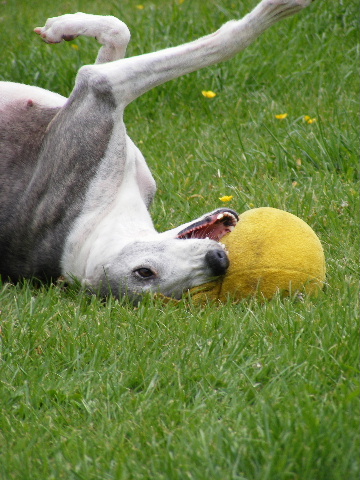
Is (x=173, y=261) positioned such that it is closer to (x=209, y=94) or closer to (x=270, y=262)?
(x=270, y=262)

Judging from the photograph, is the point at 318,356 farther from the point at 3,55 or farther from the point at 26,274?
the point at 3,55

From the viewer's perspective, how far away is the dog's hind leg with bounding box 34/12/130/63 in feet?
14.4

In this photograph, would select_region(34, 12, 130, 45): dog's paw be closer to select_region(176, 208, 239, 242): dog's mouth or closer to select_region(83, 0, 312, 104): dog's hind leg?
select_region(83, 0, 312, 104): dog's hind leg

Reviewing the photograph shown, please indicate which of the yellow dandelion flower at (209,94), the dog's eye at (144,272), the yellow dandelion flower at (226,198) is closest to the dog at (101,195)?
the dog's eye at (144,272)

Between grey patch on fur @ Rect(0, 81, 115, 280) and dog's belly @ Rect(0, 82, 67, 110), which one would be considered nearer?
grey patch on fur @ Rect(0, 81, 115, 280)

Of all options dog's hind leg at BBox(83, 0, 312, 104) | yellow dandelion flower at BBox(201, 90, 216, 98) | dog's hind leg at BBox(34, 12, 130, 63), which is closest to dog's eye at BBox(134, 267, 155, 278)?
dog's hind leg at BBox(83, 0, 312, 104)

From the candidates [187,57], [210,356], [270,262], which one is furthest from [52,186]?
[210,356]

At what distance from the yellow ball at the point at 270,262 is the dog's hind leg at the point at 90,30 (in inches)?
59.2

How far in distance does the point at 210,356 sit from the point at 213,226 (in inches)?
35.6

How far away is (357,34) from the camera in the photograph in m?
6.98

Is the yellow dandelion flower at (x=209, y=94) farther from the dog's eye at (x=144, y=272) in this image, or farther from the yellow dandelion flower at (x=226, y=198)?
the dog's eye at (x=144, y=272)

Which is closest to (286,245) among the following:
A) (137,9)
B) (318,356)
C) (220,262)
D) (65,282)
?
(220,262)

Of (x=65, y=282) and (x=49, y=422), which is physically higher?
(x=49, y=422)

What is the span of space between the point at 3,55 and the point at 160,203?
3.03 metres
